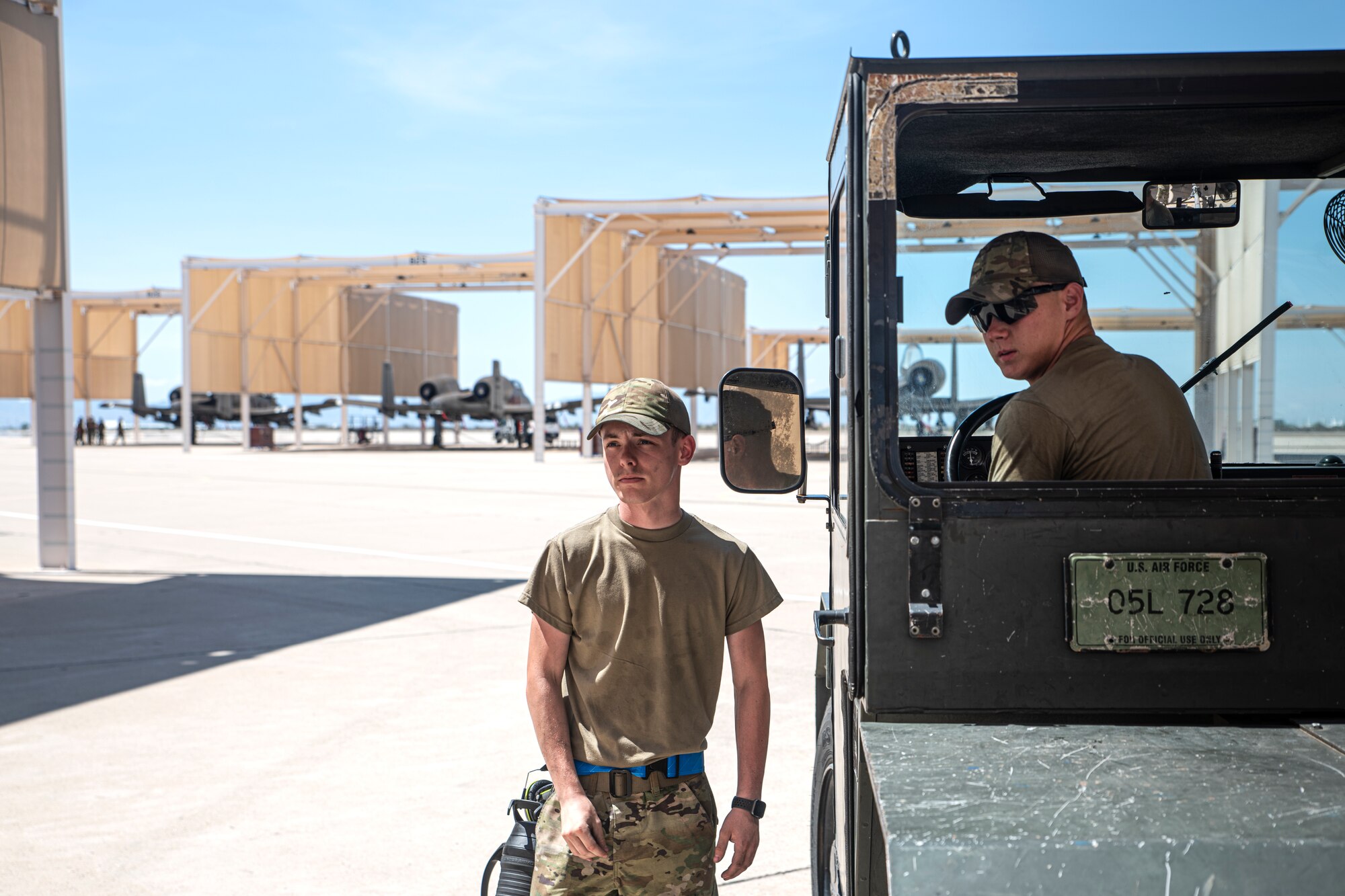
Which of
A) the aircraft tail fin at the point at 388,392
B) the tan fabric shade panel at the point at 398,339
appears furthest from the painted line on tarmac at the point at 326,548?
the tan fabric shade panel at the point at 398,339

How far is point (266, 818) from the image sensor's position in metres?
4.92

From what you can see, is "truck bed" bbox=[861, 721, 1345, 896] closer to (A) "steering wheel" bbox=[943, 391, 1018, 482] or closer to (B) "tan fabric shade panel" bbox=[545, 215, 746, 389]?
(A) "steering wheel" bbox=[943, 391, 1018, 482]

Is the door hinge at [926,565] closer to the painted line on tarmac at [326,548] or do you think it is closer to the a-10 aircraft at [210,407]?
the painted line on tarmac at [326,548]

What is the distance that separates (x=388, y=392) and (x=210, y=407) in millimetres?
14241

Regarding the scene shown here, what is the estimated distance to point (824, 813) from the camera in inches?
135

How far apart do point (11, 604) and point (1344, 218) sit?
10802 mm

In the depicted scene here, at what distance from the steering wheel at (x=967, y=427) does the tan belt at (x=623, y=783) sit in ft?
3.46

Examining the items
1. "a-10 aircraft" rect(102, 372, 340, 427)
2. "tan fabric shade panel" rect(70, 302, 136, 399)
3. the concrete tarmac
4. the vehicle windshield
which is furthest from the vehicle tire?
"tan fabric shade panel" rect(70, 302, 136, 399)

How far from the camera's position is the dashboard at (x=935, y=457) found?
332cm

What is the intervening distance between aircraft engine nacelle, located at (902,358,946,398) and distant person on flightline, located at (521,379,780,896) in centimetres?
54

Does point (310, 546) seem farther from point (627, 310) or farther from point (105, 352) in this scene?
point (105, 352)

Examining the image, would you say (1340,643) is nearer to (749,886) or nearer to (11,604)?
(749,886)

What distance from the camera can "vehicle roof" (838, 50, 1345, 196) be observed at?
2.18 meters

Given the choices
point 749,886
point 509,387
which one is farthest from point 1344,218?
point 509,387
